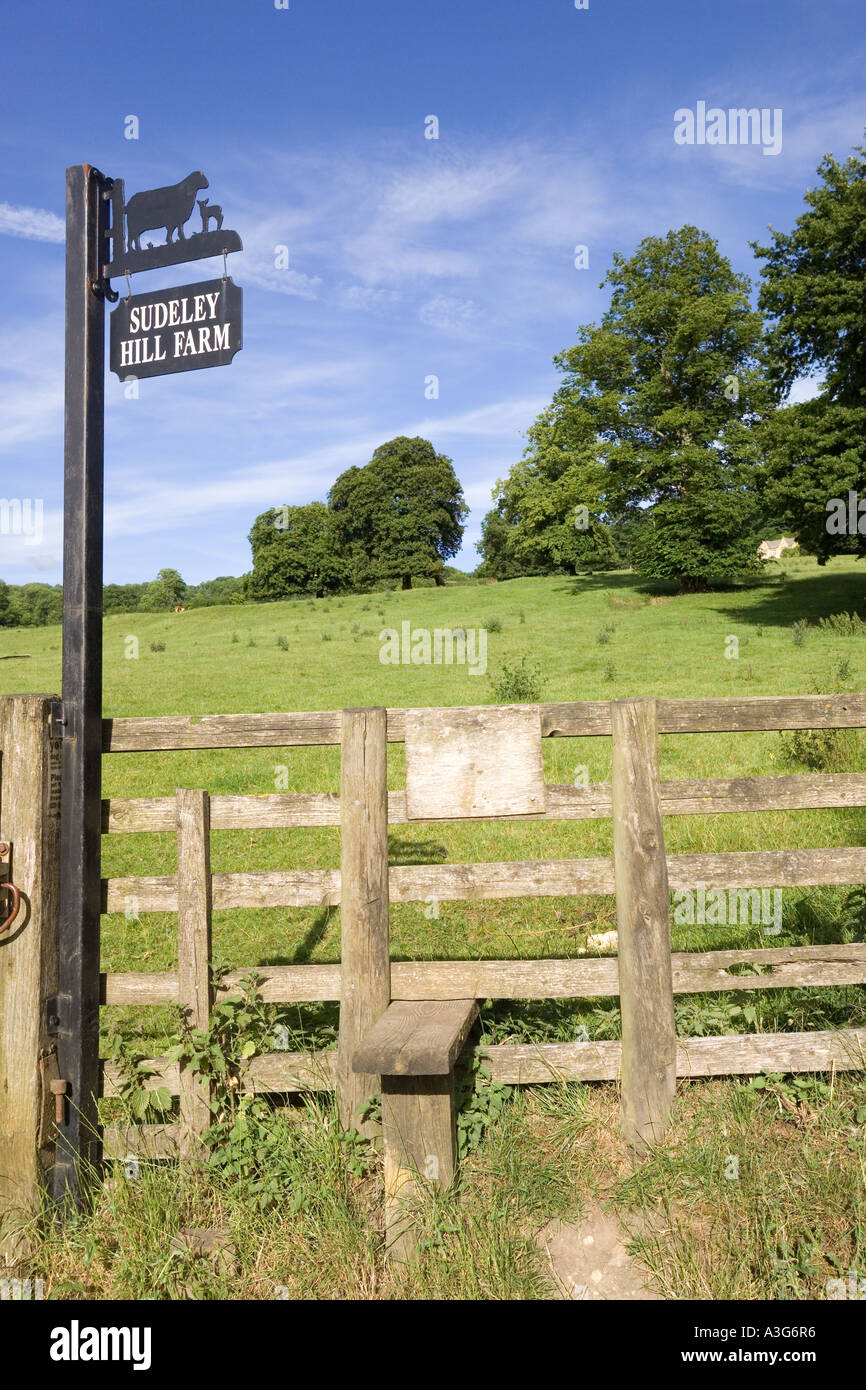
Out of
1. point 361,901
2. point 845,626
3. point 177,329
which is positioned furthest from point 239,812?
point 845,626

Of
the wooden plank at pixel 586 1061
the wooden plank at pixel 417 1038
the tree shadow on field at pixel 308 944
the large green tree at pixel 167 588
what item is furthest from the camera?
the large green tree at pixel 167 588

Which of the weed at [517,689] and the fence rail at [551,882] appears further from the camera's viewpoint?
the weed at [517,689]

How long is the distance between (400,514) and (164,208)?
69.4 m

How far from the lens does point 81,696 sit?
393cm

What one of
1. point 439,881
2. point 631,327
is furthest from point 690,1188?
point 631,327

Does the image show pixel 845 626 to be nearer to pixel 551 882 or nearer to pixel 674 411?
pixel 674 411

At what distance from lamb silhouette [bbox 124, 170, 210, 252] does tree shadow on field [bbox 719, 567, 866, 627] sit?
29.3 metres

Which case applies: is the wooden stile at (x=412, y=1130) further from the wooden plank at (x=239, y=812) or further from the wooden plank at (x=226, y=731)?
the wooden plank at (x=226, y=731)

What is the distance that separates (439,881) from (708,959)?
4.45 feet

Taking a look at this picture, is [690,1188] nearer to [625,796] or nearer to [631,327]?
[625,796]

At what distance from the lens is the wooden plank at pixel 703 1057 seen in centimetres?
416

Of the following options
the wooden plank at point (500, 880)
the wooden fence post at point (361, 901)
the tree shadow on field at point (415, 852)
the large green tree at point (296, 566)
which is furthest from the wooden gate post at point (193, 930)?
the large green tree at point (296, 566)

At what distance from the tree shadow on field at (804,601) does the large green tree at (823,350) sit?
2.64 m

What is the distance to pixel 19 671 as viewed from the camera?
2958 cm
